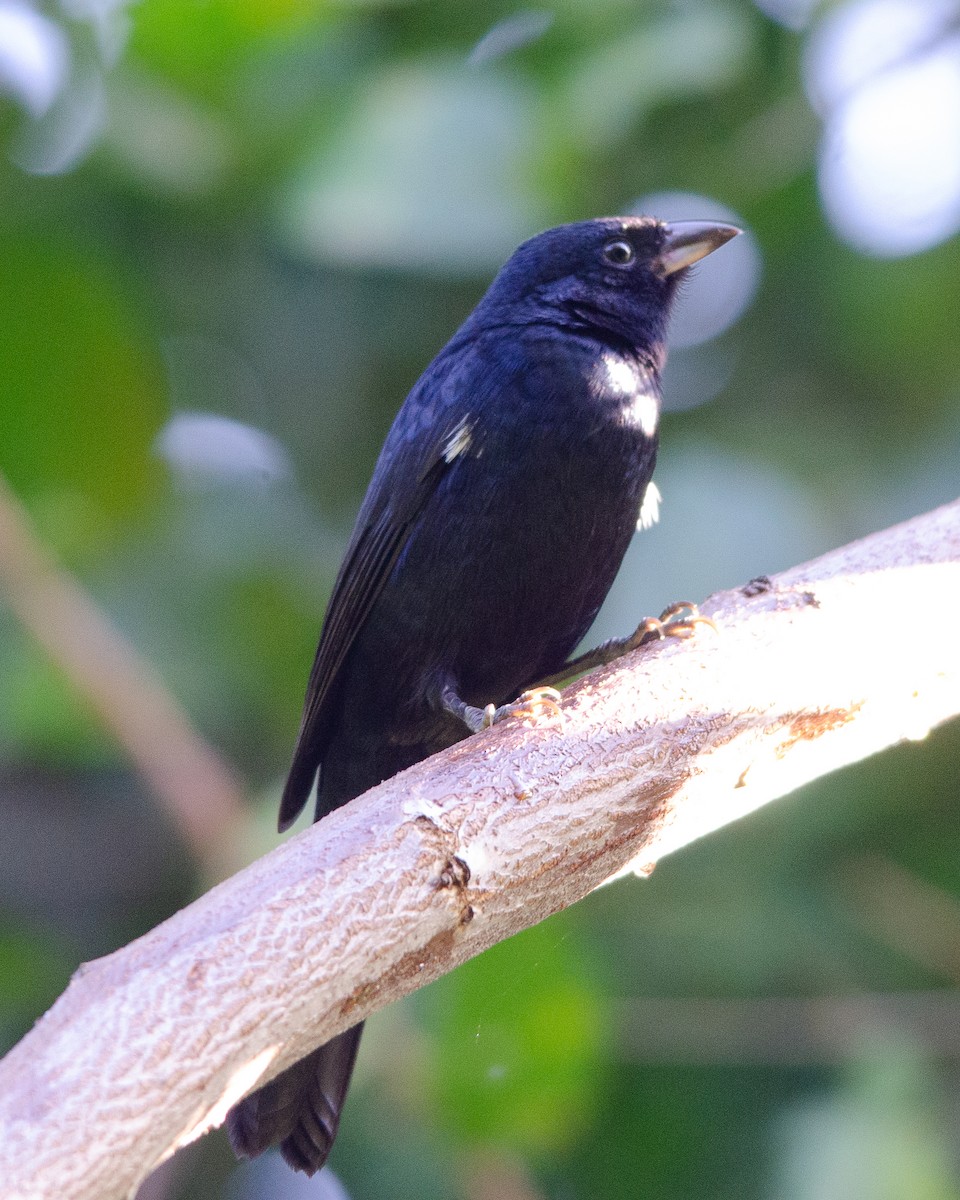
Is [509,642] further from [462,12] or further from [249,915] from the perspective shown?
[462,12]

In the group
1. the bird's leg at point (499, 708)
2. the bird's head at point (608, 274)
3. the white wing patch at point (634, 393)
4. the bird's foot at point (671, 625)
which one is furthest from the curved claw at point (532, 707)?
the bird's head at point (608, 274)

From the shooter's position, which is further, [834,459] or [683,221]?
[834,459]

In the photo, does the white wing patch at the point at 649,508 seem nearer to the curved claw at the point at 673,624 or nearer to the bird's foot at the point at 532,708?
the curved claw at the point at 673,624

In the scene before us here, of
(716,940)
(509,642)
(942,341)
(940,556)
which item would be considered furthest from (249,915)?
(942,341)

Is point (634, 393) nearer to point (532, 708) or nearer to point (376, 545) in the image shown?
point (376, 545)

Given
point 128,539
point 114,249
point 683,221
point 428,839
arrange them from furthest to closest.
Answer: point 114,249, point 128,539, point 683,221, point 428,839

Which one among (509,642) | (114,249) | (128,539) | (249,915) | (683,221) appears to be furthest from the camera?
(114,249)

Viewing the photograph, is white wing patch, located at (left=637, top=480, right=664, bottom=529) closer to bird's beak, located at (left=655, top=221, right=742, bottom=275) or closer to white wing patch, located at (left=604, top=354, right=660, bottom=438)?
white wing patch, located at (left=604, top=354, right=660, bottom=438)
